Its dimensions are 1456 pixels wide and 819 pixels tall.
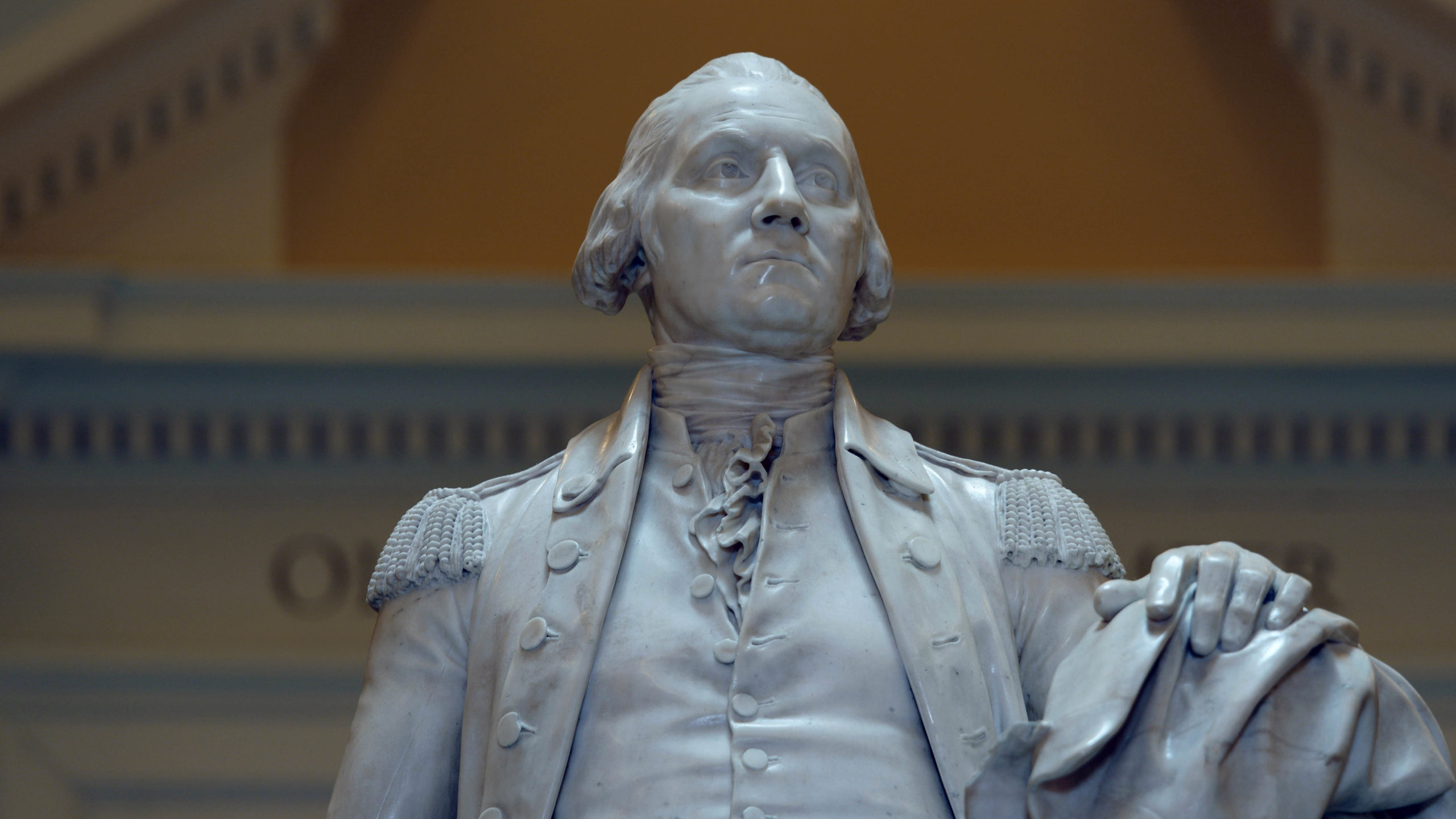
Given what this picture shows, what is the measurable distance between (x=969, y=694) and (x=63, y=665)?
13.2 ft

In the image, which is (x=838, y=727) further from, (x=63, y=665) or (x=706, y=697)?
(x=63, y=665)

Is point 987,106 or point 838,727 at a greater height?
point 987,106

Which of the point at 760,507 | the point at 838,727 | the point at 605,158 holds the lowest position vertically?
the point at 838,727

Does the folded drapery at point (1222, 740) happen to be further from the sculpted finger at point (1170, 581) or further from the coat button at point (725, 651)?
the coat button at point (725, 651)

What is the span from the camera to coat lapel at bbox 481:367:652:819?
2551mm

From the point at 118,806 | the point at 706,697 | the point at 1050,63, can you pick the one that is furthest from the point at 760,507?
the point at 1050,63

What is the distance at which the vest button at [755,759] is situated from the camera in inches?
98.3

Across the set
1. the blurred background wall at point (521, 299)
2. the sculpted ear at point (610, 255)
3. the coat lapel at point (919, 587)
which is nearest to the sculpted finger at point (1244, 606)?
the coat lapel at point (919, 587)

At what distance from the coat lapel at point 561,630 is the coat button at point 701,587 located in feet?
0.30

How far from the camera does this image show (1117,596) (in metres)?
2.45

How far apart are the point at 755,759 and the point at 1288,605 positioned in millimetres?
588

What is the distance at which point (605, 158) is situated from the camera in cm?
658

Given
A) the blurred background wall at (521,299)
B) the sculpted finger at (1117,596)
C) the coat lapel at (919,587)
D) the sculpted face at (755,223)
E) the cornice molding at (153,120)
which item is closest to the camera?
the sculpted finger at (1117,596)

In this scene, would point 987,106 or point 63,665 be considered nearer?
point 63,665
